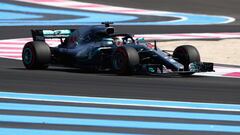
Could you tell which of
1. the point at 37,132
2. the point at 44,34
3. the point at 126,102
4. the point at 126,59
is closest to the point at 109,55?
the point at 126,59

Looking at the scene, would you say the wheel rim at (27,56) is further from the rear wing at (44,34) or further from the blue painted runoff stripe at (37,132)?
the blue painted runoff stripe at (37,132)

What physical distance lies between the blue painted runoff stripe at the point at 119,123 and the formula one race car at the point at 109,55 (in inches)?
179

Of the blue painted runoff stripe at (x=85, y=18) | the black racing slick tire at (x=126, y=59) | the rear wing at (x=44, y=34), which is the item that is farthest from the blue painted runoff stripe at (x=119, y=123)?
the blue painted runoff stripe at (x=85, y=18)

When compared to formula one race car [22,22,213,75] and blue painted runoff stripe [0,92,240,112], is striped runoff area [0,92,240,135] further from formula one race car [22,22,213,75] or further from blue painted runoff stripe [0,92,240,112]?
formula one race car [22,22,213,75]

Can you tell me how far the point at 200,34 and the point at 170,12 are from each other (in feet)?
32.3

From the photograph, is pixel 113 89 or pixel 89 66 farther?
pixel 89 66

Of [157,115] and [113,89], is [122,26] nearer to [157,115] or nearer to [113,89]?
[113,89]

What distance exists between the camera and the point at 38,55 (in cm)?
1325

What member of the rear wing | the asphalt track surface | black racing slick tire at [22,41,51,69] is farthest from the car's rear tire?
the rear wing

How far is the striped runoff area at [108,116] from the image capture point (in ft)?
23.2

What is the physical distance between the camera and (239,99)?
9.69 m

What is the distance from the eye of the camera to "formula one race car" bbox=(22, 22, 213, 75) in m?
12.2

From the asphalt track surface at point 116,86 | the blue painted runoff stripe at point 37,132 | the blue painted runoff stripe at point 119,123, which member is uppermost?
the blue painted runoff stripe at point 37,132

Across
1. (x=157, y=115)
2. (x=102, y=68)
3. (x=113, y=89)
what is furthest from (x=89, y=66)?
(x=157, y=115)
